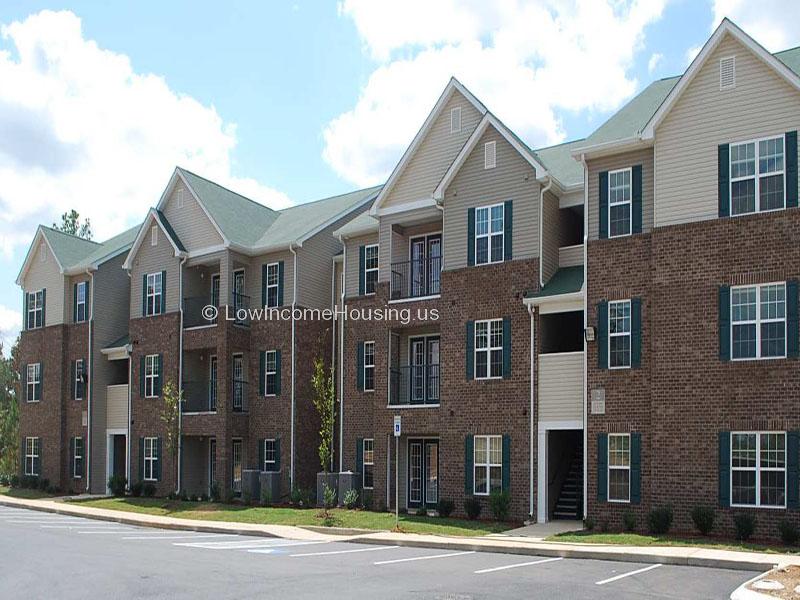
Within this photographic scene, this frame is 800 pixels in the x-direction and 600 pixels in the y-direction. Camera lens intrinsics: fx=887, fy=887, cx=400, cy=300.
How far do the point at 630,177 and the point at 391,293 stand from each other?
9.48 m

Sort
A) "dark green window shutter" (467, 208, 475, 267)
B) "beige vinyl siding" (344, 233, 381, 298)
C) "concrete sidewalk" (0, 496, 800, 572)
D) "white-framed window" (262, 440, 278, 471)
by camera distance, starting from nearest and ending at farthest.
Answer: "concrete sidewalk" (0, 496, 800, 572), "dark green window shutter" (467, 208, 475, 267), "beige vinyl siding" (344, 233, 381, 298), "white-framed window" (262, 440, 278, 471)

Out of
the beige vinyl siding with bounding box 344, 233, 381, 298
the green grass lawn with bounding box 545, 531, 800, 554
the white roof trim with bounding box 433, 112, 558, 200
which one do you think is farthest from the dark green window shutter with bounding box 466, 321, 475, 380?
the beige vinyl siding with bounding box 344, 233, 381, 298

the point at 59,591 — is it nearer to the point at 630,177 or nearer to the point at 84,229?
the point at 630,177

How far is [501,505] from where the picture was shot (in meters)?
24.9

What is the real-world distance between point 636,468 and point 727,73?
1015cm

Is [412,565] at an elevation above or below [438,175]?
below

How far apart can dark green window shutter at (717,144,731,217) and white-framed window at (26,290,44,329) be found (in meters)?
32.2

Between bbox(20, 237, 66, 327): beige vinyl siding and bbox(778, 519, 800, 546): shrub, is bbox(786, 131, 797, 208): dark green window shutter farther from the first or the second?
bbox(20, 237, 66, 327): beige vinyl siding

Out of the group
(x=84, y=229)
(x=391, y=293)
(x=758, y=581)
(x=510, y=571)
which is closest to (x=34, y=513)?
(x=391, y=293)

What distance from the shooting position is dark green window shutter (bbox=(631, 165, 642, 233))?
76.5ft

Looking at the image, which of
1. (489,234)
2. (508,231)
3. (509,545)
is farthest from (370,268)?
(509,545)

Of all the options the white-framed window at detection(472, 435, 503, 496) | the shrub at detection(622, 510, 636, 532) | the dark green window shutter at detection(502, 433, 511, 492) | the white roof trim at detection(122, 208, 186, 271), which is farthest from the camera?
the white roof trim at detection(122, 208, 186, 271)

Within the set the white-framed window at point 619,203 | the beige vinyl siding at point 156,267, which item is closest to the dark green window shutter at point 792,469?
the white-framed window at point 619,203

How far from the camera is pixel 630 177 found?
23.6 m
